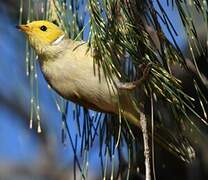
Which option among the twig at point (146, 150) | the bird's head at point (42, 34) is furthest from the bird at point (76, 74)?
the twig at point (146, 150)

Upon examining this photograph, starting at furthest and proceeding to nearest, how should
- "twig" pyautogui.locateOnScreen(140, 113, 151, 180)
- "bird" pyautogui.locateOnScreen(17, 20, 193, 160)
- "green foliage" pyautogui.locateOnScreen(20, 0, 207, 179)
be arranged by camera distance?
1. "bird" pyautogui.locateOnScreen(17, 20, 193, 160)
2. "green foliage" pyautogui.locateOnScreen(20, 0, 207, 179)
3. "twig" pyautogui.locateOnScreen(140, 113, 151, 180)

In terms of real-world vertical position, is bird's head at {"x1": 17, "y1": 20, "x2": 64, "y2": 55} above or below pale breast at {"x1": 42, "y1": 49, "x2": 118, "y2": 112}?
above

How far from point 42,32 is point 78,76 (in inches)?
4.9

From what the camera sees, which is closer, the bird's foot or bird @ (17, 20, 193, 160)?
the bird's foot

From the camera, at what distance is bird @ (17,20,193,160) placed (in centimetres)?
128

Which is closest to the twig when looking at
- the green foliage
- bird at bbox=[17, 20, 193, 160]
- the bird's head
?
the green foliage

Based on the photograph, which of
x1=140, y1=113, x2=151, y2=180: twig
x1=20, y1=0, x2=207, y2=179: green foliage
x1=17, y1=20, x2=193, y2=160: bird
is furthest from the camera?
x1=17, y1=20, x2=193, y2=160: bird

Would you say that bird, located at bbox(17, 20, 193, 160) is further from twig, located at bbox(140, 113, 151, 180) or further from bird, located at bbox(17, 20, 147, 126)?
twig, located at bbox(140, 113, 151, 180)

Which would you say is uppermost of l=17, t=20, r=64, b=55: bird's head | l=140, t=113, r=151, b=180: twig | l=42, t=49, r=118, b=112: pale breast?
l=17, t=20, r=64, b=55: bird's head

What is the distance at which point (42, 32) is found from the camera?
1353 mm

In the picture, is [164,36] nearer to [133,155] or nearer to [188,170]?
[133,155]

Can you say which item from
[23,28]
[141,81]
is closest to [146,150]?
[141,81]

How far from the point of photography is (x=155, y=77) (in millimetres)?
1150

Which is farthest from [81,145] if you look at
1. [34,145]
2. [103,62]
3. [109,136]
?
[34,145]
